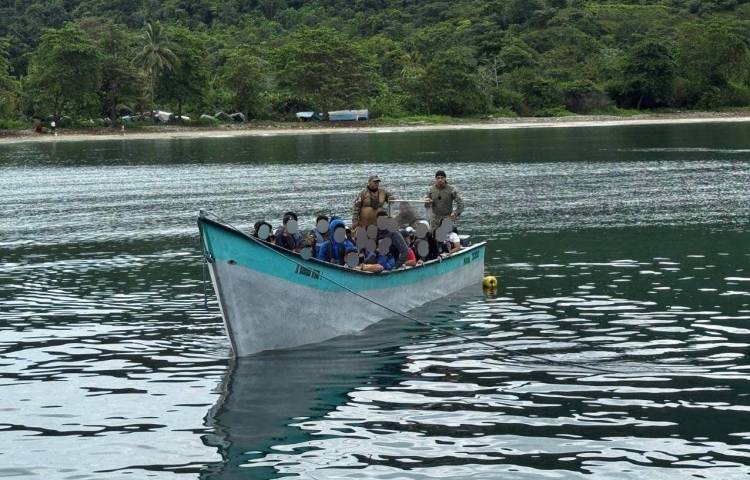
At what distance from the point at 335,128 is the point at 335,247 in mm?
106886

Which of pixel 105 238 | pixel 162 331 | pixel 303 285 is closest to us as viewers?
pixel 303 285

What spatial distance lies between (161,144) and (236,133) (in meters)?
12.9

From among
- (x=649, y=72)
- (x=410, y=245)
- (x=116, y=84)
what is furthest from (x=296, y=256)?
(x=649, y=72)

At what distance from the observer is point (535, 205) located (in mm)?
48875

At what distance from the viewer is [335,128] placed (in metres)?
130

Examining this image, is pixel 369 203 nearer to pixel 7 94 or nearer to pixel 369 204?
pixel 369 204

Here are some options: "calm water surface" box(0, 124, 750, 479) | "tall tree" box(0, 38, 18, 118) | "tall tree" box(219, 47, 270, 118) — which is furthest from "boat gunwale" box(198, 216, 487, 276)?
"tall tree" box(0, 38, 18, 118)

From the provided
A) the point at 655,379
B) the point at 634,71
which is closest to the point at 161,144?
the point at 634,71

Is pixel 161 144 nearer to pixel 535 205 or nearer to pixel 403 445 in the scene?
pixel 535 205

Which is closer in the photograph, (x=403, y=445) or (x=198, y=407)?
(x=403, y=445)

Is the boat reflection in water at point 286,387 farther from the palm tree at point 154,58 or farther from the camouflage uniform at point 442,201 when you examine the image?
the palm tree at point 154,58

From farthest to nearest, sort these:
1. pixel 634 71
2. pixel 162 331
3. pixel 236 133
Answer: pixel 634 71
pixel 236 133
pixel 162 331

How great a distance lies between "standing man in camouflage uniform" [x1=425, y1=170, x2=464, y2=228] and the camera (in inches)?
1120

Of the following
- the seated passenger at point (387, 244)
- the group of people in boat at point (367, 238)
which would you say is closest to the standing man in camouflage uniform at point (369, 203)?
the group of people in boat at point (367, 238)
